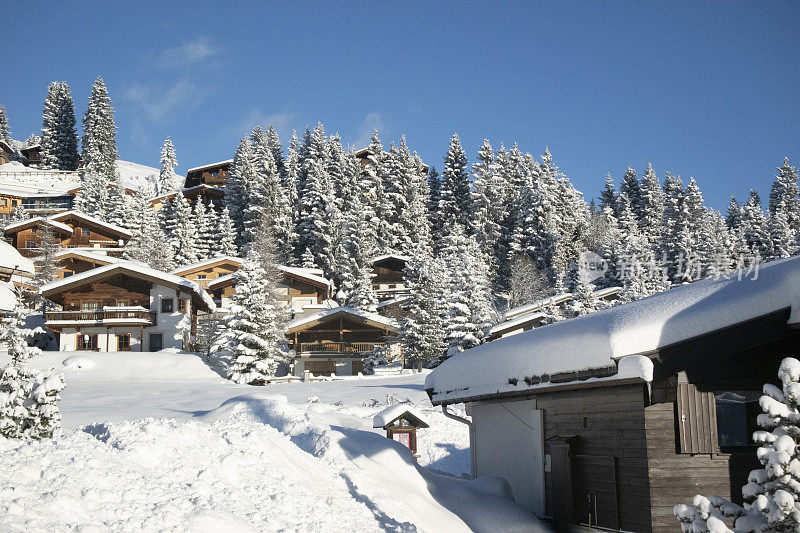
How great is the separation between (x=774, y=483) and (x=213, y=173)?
287 ft

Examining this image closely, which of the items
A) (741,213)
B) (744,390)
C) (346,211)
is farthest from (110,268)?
(741,213)

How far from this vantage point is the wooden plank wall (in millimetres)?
9922

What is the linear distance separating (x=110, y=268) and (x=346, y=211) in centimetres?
2881

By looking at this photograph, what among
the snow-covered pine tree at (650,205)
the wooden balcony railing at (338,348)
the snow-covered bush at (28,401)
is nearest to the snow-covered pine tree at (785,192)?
the snow-covered pine tree at (650,205)

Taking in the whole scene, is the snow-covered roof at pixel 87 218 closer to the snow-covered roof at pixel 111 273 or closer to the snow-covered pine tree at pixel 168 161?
Answer: the snow-covered roof at pixel 111 273

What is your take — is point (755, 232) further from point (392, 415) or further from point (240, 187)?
point (240, 187)

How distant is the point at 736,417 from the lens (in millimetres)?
10398

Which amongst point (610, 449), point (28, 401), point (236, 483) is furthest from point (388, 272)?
point (236, 483)

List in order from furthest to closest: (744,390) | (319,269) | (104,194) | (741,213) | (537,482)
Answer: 1. (104,194)
2. (741,213)
3. (319,269)
4. (537,482)
5. (744,390)

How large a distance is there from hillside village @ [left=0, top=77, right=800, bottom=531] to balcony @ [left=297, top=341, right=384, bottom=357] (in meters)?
0.16

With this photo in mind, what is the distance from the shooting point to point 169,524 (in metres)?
7.19

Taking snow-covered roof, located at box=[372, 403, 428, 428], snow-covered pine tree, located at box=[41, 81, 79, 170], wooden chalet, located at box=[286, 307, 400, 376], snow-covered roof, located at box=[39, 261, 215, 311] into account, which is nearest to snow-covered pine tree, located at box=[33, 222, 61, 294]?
snow-covered roof, located at box=[39, 261, 215, 311]

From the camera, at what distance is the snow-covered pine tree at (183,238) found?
64375 millimetres

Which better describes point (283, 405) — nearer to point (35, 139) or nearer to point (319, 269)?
point (319, 269)
